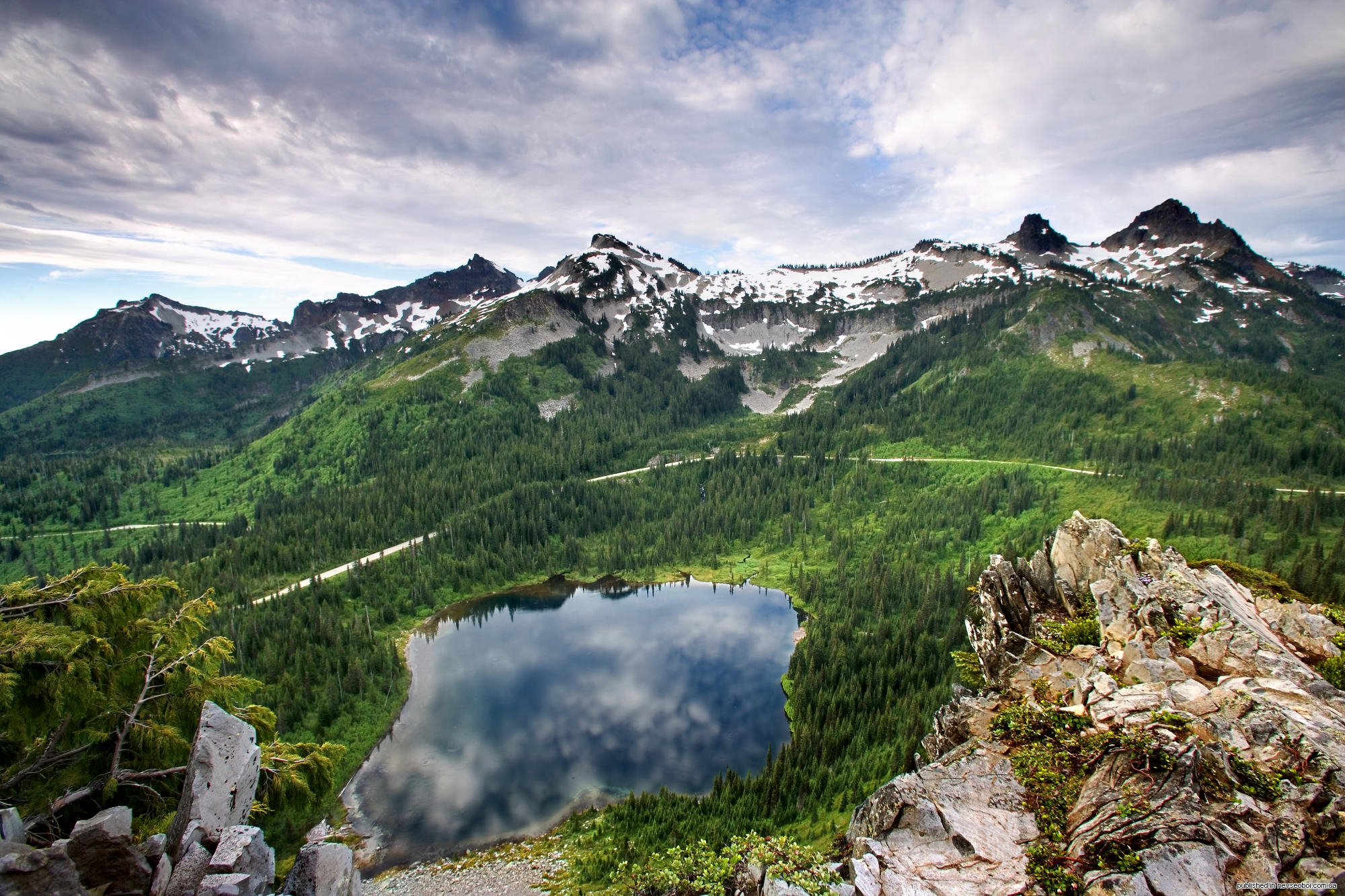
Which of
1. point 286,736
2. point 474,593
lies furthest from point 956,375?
point 286,736

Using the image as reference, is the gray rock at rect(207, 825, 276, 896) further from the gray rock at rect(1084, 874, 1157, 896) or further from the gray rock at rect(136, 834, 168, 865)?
the gray rock at rect(1084, 874, 1157, 896)

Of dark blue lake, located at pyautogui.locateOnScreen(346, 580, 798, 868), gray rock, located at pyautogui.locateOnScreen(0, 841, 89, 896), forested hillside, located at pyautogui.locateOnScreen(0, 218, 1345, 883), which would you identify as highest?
gray rock, located at pyautogui.locateOnScreen(0, 841, 89, 896)

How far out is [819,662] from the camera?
63.5m

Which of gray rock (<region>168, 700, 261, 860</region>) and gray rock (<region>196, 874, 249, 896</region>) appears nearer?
gray rock (<region>196, 874, 249, 896</region>)

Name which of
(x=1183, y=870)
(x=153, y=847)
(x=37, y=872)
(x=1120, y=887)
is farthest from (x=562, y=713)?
(x=1183, y=870)

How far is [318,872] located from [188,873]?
249 centimetres

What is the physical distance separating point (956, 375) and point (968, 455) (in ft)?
133

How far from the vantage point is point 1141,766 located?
17.2 metres

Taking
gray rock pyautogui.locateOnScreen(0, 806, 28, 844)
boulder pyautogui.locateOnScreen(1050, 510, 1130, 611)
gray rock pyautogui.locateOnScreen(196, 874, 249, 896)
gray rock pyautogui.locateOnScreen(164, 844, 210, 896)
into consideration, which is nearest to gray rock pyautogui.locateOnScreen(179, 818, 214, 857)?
gray rock pyautogui.locateOnScreen(164, 844, 210, 896)

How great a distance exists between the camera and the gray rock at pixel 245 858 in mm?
11547

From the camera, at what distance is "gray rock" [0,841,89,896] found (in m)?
9.64

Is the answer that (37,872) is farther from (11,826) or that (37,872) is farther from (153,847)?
(153,847)

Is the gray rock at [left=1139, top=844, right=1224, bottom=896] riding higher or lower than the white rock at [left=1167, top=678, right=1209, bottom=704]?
lower

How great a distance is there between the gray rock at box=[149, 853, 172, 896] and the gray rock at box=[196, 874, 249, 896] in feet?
2.19
